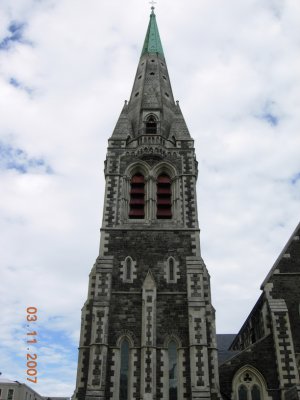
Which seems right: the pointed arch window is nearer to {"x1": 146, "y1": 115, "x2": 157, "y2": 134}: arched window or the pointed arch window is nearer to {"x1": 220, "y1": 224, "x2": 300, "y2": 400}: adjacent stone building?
{"x1": 220, "y1": 224, "x2": 300, "y2": 400}: adjacent stone building

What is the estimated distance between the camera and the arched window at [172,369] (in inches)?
851

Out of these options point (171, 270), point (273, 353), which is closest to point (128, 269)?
point (171, 270)

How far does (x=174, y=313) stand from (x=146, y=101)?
17320 mm

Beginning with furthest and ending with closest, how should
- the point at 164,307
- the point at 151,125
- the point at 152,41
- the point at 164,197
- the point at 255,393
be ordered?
the point at 152,41
the point at 151,125
the point at 164,197
the point at 164,307
the point at 255,393

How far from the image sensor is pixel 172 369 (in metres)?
22.2

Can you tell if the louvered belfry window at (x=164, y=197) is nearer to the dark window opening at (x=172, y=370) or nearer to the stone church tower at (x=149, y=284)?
the stone church tower at (x=149, y=284)

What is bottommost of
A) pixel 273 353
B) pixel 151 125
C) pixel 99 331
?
pixel 273 353

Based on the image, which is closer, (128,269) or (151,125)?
(128,269)

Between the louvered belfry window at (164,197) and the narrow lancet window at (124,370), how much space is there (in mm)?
8365

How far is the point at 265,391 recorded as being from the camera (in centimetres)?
2191

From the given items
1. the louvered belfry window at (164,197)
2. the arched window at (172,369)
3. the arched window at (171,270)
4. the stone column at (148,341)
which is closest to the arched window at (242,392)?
the arched window at (172,369)

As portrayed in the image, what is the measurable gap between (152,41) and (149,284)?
26.8m

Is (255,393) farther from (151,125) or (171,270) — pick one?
(151,125)

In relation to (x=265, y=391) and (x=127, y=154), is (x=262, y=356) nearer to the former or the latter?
(x=265, y=391)
